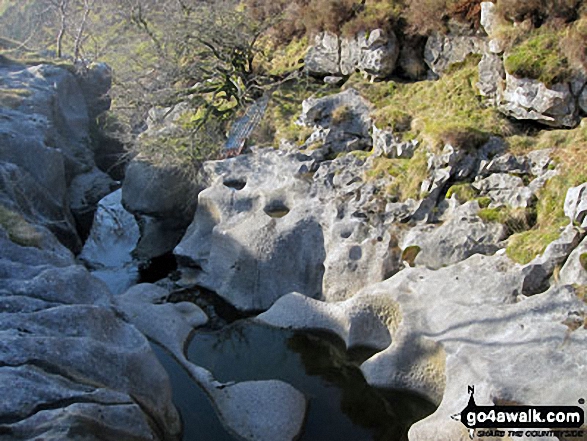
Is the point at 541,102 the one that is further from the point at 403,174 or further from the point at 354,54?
the point at 354,54

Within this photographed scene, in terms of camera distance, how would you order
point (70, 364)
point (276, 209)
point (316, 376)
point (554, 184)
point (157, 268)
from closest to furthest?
point (70, 364)
point (316, 376)
point (554, 184)
point (276, 209)
point (157, 268)

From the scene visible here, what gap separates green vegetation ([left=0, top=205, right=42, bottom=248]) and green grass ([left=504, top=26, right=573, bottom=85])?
15668 mm

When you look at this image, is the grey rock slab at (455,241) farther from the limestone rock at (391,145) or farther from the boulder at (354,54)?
the boulder at (354,54)

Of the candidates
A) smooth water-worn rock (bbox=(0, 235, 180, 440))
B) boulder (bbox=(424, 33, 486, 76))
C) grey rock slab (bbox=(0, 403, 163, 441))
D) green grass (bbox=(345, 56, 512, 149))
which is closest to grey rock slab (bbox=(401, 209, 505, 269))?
green grass (bbox=(345, 56, 512, 149))

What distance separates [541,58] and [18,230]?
16914 millimetres

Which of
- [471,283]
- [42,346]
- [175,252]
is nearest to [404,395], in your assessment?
[471,283]

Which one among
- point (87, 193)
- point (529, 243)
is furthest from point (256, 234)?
point (87, 193)

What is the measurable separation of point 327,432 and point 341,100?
1426 centimetres

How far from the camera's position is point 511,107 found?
1881 centimetres

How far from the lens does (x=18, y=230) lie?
1772 centimetres

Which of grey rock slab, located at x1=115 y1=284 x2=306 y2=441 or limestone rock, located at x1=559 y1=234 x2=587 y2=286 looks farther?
grey rock slab, located at x1=115 y1=284 x2=306 y2=441

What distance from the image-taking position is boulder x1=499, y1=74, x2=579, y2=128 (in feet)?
57.2

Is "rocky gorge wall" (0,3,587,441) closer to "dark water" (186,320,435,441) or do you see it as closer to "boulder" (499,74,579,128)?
"boulder" (499,74,579,128)

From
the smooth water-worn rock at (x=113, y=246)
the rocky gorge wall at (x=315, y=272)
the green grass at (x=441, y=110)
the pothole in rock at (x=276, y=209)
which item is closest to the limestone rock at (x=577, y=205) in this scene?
the rocky gorge wall at (x=315, y=272)
